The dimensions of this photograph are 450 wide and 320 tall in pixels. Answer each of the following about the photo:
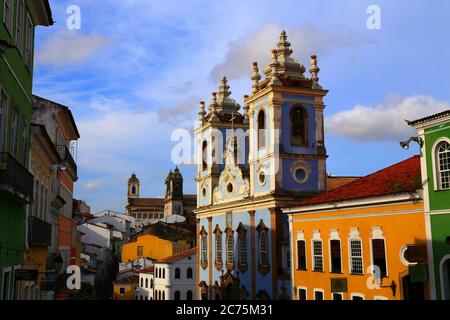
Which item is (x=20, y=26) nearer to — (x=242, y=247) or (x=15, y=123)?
(x=15, y=123)

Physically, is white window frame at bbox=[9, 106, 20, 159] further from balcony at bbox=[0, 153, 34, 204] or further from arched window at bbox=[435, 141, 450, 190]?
arched window at bbox=[435, 141, 450, 190]

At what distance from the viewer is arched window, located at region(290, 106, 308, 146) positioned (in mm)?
34312

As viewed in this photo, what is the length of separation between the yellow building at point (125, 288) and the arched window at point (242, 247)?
2792cm

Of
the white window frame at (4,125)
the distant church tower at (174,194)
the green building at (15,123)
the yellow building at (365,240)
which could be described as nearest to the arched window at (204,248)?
the yellow building at (365,240)

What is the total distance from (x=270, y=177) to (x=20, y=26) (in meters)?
21.7

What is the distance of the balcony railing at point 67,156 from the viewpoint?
2718 centimetres

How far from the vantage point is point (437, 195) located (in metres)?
18.8

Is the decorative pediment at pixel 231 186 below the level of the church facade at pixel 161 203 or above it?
below

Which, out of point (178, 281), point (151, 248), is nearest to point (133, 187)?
point (151, 248)

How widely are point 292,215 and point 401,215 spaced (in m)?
7.84

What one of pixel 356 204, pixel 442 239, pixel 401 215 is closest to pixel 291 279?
pixel 356 204

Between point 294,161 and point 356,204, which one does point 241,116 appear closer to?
point 294,161

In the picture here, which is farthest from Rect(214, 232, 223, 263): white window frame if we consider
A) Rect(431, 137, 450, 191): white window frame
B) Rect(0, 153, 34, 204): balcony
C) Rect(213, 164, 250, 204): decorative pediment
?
Rect(0, 153, 34, 204): balcony

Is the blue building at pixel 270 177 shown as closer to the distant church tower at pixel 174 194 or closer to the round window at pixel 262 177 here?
the round window at pixel 262 177
